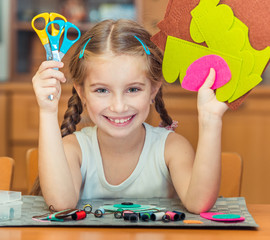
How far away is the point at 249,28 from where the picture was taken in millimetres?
1103

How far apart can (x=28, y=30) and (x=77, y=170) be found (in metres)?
2.45

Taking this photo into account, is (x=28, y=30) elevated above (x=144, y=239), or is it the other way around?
(x=28, y=30)

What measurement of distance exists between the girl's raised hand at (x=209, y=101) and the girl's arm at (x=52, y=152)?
29 cm

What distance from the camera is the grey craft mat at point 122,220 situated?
996 millimetres

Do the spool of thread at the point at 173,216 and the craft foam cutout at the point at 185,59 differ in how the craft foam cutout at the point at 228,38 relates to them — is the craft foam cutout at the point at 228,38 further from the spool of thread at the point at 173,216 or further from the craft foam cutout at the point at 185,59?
the spool of thread at the point at 173,216

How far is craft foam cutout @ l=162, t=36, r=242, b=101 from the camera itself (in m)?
1.11

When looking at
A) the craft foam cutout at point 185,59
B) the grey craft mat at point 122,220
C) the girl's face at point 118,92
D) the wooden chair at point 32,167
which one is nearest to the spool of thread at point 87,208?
the grey craft mat at point 122,220

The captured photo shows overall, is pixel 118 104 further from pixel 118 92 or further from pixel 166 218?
pixel 166 218

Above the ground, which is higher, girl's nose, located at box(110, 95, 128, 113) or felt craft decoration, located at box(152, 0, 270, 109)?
felt craft decoration, located at box(152, 0, 270, 109)

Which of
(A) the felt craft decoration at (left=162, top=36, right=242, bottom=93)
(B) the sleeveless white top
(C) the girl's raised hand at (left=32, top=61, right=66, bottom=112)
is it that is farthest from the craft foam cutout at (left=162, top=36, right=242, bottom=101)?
(B) the sleeveless white top

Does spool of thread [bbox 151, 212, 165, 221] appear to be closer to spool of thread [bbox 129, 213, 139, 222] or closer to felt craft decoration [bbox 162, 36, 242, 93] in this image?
spool of thread [bbox 129, 213, 139, 222]

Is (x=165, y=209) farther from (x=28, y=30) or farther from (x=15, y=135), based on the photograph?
(x=28, y=30)

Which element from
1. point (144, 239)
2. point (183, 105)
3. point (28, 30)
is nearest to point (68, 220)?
point (144, 239)

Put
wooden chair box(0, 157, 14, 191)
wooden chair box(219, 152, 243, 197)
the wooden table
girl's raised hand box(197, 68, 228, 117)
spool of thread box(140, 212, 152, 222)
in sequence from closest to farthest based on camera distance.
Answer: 1. the wooden table
2. spool of thread box(140, 212, 152, 222)
3. girl's raised hand box(197, 68, 228, 117)
4. wooden chair box(0, 157, 14, 191)
5. wooden chair box(219, 152, 243, 197)
